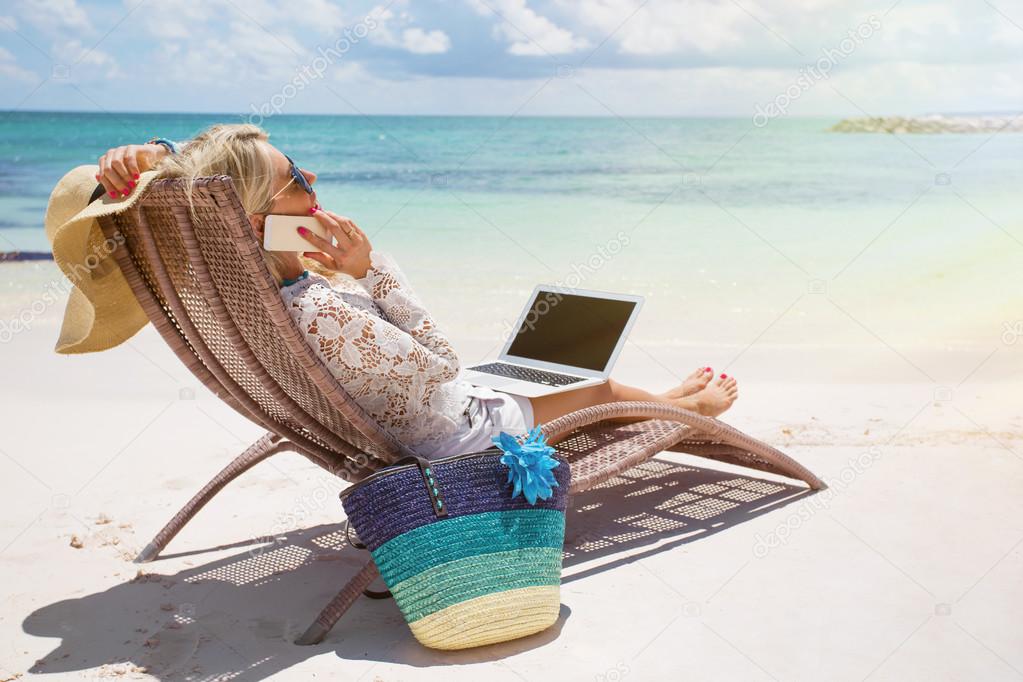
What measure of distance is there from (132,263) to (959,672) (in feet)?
7.45

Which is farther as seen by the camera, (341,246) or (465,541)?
(341,246)

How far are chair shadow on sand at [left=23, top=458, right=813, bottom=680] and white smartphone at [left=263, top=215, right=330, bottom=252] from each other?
101 centimetres

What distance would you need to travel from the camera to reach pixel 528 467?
→ 8.39 ft

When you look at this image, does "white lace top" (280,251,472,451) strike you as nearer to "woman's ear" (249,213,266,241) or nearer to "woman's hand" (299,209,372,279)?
"woman's hand" (299,209,372,279)

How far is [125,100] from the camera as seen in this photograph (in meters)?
32.6

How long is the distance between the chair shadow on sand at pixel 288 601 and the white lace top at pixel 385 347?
0.56 meters

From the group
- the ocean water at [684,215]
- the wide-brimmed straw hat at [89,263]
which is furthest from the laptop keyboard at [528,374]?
the ocean water at [684,215]

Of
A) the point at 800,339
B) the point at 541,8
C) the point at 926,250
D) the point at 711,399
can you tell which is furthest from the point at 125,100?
the point at 711,399

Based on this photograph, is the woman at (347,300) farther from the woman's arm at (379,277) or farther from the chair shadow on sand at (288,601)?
the chair shadow on sand at (288,601)

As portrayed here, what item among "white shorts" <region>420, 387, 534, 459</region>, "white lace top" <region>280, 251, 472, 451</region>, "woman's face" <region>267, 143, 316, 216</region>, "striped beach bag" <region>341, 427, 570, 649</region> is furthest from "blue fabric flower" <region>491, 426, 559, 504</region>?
"woman's face" <region>267, 143, 316, 216</region>

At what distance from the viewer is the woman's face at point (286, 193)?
2.49 meters

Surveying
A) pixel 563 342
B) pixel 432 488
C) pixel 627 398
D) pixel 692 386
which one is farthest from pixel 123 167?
pixel 692 386

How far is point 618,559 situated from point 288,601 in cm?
101

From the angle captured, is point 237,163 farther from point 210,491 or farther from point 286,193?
point 210,491
